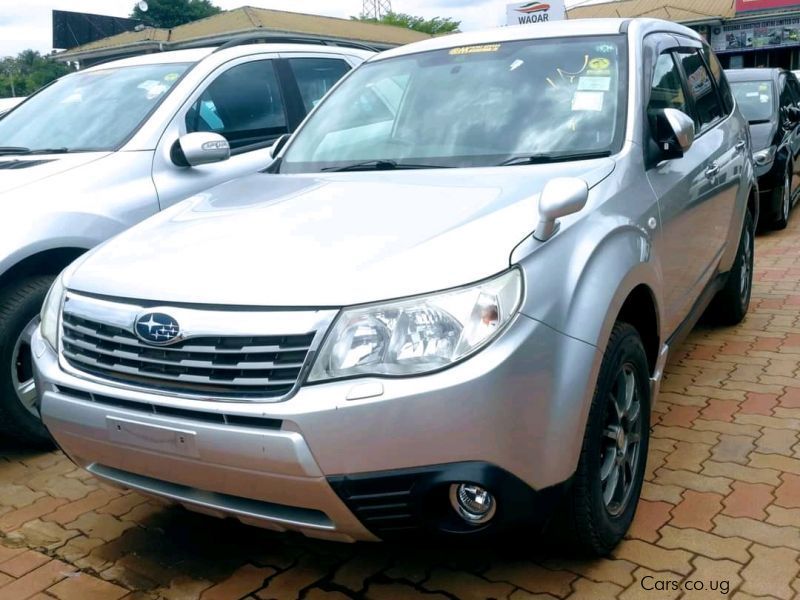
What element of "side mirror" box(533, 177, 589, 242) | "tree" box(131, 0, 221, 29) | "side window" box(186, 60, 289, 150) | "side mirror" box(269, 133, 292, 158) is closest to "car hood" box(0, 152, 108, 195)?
"side window" box(186, 60, 289, 150)

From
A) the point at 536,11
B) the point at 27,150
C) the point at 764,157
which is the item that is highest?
→ the point at 536,11

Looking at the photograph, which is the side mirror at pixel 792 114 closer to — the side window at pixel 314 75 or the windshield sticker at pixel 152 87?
the side window at pixel 314 75

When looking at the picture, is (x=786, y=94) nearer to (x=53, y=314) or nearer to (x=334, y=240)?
(x=334, y=240)

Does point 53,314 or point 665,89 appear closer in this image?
→ point 53,314

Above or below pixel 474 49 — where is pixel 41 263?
below

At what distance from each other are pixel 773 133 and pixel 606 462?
6.87m

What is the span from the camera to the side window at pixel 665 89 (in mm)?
3505

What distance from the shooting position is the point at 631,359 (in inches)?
111

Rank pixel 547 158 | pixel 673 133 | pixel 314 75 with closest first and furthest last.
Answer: pixel 547 158 < pixel 673 133 < pixel 314 75

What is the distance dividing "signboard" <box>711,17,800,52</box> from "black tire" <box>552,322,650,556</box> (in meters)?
32.7

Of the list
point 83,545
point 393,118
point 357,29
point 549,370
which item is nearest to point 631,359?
point 549,370

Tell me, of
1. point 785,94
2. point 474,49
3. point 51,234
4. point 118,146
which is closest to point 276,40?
point 118,146

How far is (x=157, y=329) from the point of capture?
8.08ft

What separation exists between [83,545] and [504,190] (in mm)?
2059
